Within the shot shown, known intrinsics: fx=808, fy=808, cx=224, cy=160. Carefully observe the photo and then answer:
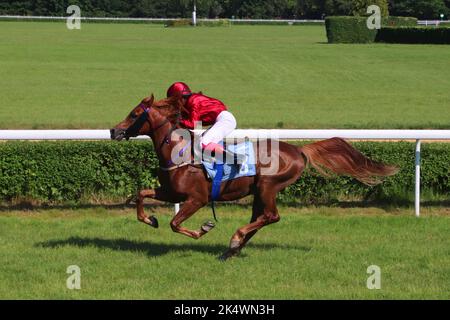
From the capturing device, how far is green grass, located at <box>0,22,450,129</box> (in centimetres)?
1705

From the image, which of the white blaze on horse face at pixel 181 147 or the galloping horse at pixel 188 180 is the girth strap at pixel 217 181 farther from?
the white blaze on horse face at pixel 181 147

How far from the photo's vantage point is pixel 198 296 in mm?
5242

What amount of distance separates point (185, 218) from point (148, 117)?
0.83 m

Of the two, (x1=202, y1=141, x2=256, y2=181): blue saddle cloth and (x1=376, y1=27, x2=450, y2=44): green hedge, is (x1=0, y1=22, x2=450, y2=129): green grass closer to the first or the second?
(x1=376, y1=27, x2=450, y2=44): green hedge

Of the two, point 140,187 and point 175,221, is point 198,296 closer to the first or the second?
point 175,221

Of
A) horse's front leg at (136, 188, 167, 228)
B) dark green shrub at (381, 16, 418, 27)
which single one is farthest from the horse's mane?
dark green shrub at (381, 16, 418, 27)

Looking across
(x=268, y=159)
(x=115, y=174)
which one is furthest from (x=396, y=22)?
(x=268, y=159)

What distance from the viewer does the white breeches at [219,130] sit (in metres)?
6.23

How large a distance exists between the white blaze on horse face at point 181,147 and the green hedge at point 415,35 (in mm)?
35371

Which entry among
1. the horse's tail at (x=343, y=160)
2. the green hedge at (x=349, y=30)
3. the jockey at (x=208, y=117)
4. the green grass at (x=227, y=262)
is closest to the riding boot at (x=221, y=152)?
the jockey at (x=208, y=117)

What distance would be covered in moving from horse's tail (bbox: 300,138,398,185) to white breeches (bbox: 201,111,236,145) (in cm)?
75

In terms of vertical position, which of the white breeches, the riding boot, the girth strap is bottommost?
the girth strap

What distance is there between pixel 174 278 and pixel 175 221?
22.9 inches

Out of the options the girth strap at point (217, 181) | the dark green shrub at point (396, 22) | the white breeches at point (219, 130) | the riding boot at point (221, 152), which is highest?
the dark green shrub at point (396, 22)
